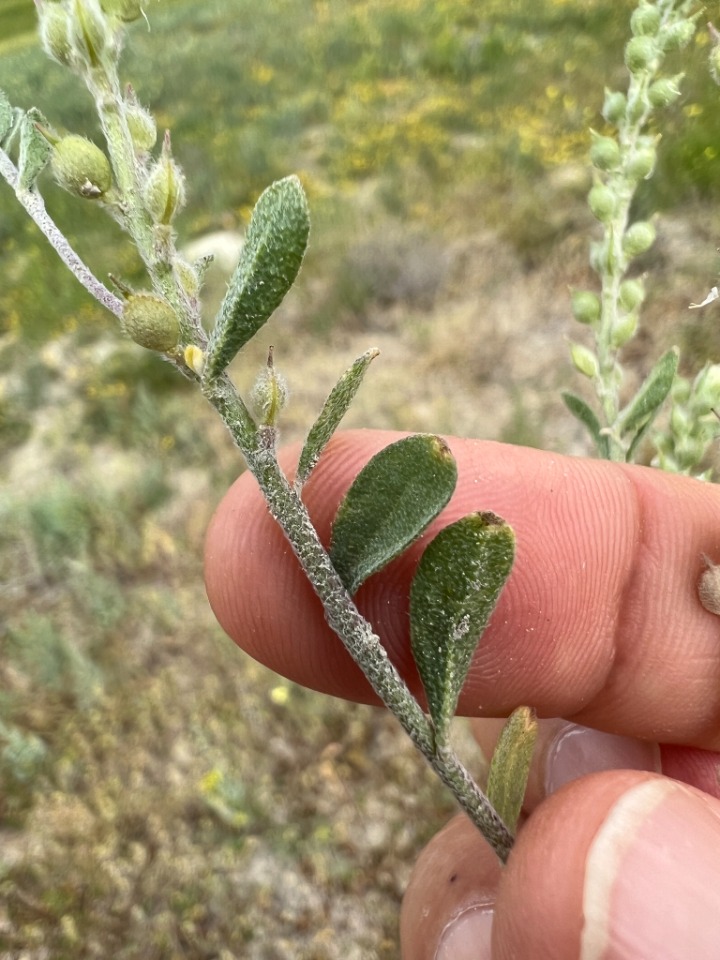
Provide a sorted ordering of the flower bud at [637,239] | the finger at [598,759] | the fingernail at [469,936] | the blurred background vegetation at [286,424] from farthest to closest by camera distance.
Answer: the blurred background vegetation at [286,424], the finger at [598,759], the fingernail at [469,936], the flower bud at [637,239]

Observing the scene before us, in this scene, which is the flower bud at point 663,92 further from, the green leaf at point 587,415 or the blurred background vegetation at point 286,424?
the blurred background vegetation at point 286,424

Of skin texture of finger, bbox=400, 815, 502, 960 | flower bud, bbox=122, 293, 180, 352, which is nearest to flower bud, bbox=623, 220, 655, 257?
flower bud, bbox=122, 293, 180, 352

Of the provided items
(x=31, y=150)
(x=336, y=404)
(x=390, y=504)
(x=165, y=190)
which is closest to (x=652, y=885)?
(x=390, y=504)

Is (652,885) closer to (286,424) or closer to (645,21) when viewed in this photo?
(645,21)

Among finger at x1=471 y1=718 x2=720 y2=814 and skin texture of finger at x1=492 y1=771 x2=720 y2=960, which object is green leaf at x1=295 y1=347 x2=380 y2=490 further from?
finger at x1=471 y1=718 x2=720 y2=814

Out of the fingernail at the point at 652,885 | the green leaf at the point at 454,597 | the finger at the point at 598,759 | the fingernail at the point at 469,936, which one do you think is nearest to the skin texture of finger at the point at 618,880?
the fingernail at the point at 652,885
